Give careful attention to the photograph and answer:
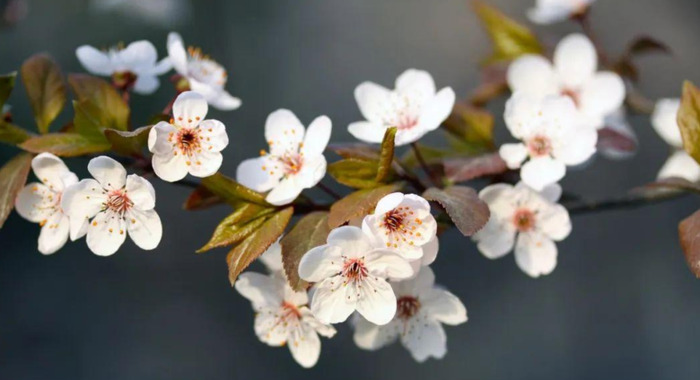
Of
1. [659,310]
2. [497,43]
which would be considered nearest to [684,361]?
[659,310]

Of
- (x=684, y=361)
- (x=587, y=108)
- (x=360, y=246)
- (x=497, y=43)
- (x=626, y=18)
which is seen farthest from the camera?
(x=626, y=18)

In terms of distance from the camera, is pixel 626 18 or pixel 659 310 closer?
pixel 659 310

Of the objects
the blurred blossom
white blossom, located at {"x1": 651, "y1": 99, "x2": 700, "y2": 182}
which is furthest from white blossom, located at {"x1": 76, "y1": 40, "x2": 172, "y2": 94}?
the blurred blossom

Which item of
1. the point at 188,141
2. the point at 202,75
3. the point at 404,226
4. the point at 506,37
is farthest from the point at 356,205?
the point at 506,37

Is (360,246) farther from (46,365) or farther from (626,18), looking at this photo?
(626,18)

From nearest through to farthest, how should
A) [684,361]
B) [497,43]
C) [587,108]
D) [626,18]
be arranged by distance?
[587,108] < [497,43] < [684,361] < [626,18]

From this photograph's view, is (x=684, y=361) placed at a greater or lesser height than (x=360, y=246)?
lesser
